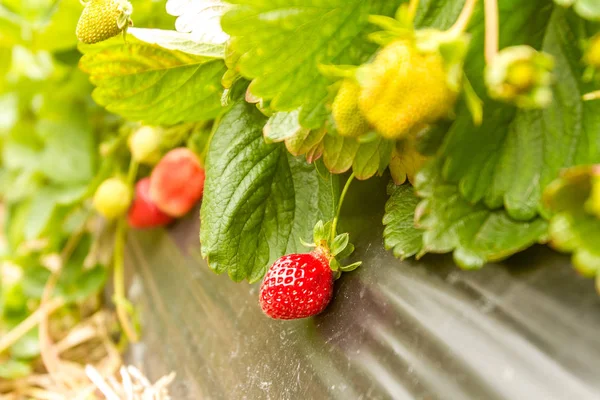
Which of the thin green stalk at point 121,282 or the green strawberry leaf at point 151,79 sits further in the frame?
the thin green stalk at point 121,282

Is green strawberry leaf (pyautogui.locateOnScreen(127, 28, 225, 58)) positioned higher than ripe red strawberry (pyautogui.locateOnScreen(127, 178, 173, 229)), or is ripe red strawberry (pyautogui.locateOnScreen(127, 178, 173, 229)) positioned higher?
green strawberry leaf (pyautogui.locateOnScreen(127, 28, 225, 58))

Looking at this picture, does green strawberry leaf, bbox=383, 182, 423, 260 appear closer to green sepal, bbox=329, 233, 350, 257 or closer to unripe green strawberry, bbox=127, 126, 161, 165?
green sepal, bbox=329, 233, 350, 257

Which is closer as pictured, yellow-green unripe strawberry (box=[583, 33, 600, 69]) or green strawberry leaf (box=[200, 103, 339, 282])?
yellow-green unripe strawberry (box=[583, 33, 600, 69])

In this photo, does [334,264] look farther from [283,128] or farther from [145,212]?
[145,212]

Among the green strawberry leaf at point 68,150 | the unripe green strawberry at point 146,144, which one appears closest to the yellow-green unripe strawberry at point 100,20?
the unripe green strawberry at point 146,144

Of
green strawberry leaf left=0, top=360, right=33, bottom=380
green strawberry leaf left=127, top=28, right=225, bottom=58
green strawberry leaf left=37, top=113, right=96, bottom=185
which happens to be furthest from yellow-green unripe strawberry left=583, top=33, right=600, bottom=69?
green strawberry leaf left=0, top=360, right=33, bottom=380

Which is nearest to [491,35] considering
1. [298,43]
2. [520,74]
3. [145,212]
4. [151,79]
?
[520,74]

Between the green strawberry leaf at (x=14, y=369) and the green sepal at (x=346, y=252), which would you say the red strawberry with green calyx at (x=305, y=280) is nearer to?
the green sepal at (x=346, y=252)
